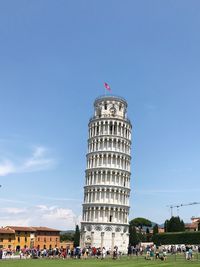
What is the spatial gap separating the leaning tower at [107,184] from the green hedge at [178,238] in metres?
12.9

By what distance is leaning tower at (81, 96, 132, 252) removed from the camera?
9500 centimetres

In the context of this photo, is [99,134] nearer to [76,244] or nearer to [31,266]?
[76,244]

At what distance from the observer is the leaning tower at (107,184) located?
95.0 metres

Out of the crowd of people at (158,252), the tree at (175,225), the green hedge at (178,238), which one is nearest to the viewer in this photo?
the crowd of people at (158,252)

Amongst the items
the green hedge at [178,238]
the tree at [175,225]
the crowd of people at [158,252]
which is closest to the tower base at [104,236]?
the green hedge at [178,238]

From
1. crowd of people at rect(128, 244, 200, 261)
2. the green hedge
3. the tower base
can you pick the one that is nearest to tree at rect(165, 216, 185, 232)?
the green hedge

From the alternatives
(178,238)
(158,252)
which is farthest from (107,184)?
(158,252)

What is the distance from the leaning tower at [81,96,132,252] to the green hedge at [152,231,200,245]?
1290 centimetres

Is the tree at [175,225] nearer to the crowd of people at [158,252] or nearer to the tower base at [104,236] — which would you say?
the tower base at [104,236]

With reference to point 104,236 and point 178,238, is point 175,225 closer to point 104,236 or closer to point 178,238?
point 178,238

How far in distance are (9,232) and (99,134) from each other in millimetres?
45665

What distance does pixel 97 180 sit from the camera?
97062 mm

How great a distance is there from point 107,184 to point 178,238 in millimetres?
23340

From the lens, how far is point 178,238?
100 metres
